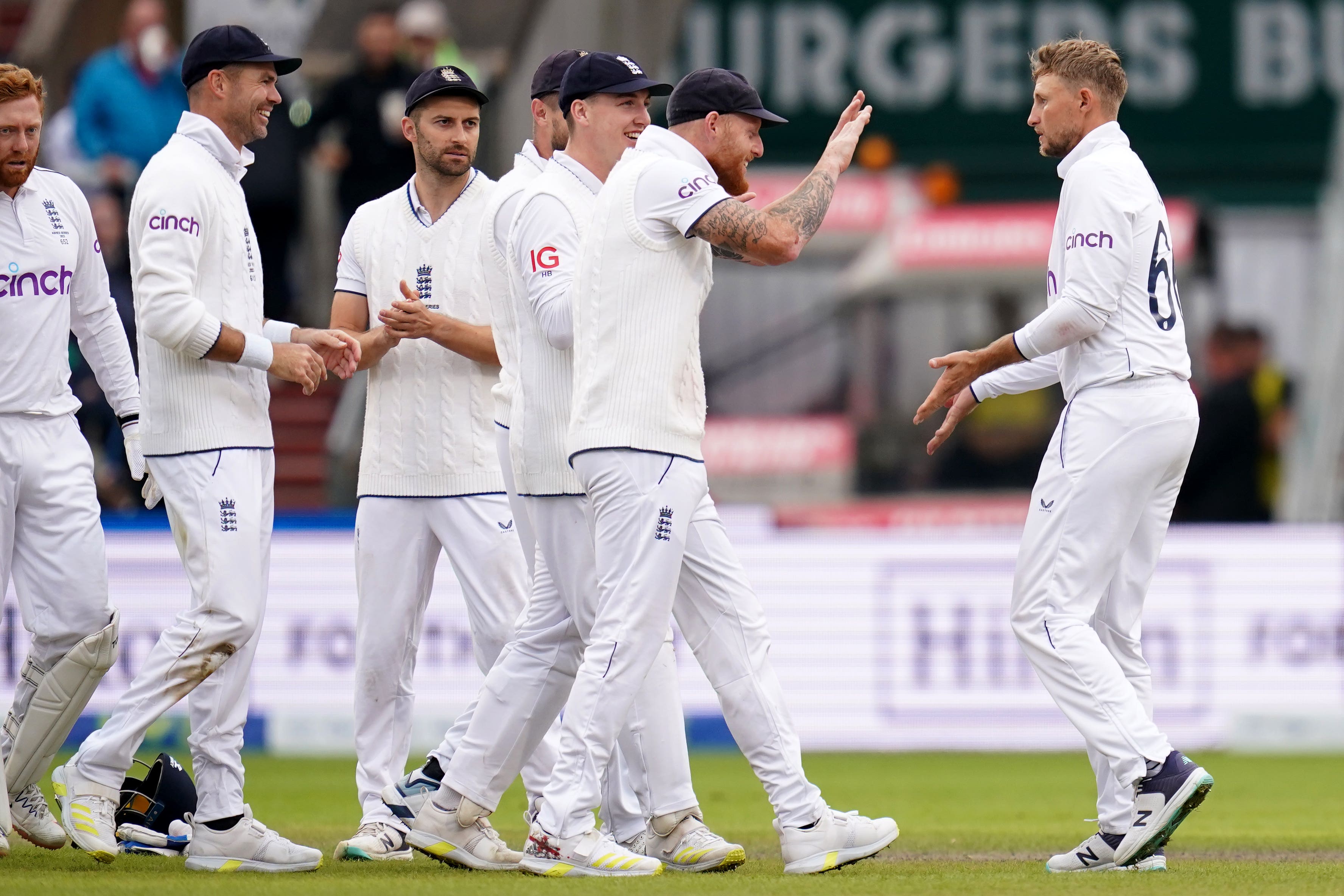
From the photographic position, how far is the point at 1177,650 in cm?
1199

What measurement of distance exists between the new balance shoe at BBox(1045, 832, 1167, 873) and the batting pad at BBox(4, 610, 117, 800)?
341 cm

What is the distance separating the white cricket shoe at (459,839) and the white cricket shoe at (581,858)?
0.29 meters

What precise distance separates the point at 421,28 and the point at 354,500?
3.35 metres

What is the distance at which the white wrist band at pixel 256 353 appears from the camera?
22.1 ft

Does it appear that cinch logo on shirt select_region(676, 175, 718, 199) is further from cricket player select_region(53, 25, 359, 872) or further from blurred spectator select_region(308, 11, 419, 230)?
blurred spectator select_region(308, 11, 419, 230)

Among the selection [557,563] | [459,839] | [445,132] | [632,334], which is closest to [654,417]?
[632,334]

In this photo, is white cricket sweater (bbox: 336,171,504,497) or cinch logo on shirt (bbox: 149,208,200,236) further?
white cricket sweater (bbox: 336,171,504,497)

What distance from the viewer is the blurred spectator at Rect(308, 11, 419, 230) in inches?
535

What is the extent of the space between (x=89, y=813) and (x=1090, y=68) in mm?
4293

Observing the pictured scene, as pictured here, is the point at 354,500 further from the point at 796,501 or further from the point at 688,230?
the point at 688,230

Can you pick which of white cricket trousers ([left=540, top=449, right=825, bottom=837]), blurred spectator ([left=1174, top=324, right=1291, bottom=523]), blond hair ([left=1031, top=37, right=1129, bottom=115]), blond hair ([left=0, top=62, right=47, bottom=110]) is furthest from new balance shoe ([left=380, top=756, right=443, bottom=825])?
blurred spectator ([left=1174, top=324, right=1291, bottom=523])

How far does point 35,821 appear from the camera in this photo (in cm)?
719

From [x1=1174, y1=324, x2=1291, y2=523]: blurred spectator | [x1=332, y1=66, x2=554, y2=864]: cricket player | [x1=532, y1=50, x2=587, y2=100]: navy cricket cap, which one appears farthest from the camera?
[x1=1174, y1=324, x2=1291, y2=523]: blurred spectator

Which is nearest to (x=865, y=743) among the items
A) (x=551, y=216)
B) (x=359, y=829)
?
(x=359, y=829)
